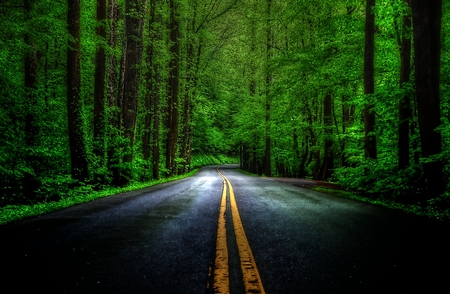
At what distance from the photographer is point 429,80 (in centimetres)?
702

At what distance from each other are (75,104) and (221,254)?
995 centimetres

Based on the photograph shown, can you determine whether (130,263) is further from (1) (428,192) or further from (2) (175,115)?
(2) (175,115)

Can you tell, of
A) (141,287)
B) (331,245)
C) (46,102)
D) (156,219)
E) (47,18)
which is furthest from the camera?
(46,102)

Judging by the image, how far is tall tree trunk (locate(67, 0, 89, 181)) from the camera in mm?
10539

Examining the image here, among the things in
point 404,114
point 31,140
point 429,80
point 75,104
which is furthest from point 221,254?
point 75,104

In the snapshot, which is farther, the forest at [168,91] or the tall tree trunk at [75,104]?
the tall tree trunk at [75,104]

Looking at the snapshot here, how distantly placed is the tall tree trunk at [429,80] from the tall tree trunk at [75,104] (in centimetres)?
1078

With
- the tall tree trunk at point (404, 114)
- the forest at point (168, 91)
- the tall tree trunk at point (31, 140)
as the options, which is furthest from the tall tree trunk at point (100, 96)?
the tall tree trunk at point (404, 114)

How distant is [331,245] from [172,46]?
73.8ft

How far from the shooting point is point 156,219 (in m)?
4.92

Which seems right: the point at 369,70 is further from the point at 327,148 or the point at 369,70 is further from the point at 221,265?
the point at 221,265

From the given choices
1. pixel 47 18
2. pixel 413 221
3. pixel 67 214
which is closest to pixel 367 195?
A: pixel 413 221

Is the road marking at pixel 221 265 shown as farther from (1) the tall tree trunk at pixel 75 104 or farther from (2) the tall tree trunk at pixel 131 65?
(2) the tall tree trunk at pixel 131 65

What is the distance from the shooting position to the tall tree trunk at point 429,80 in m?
6.90
